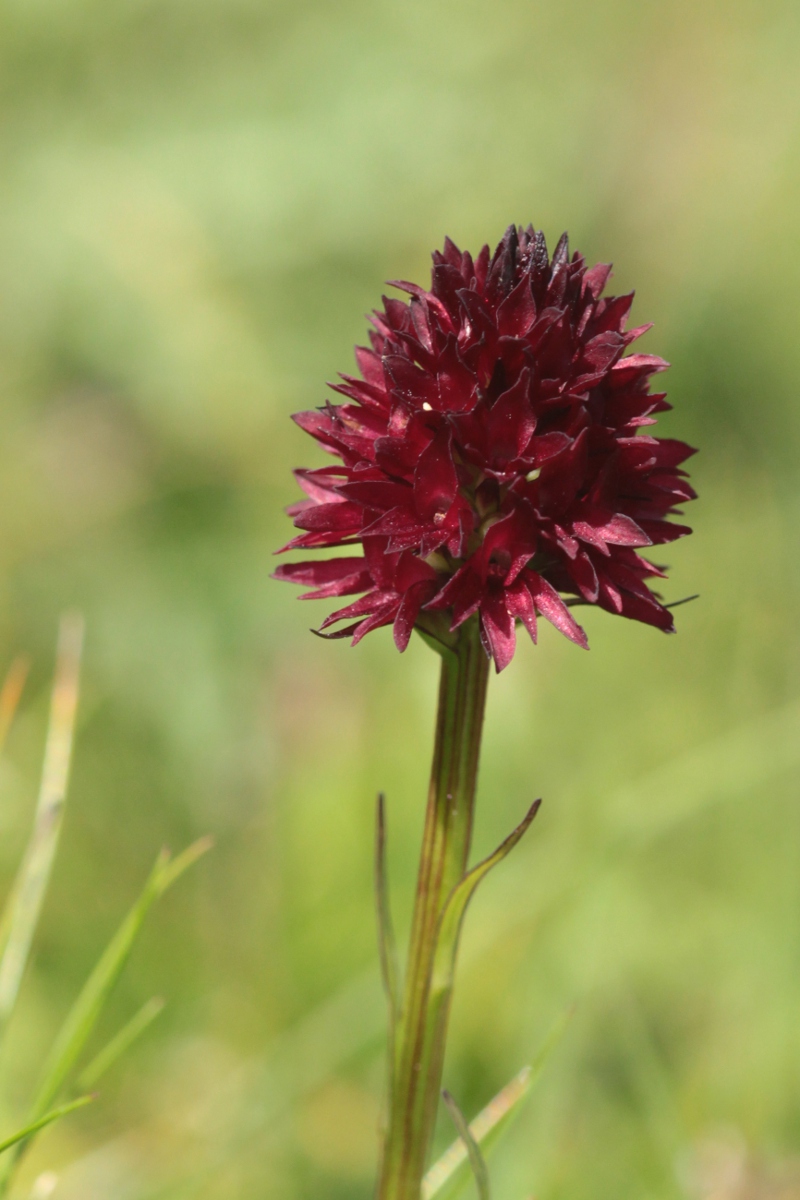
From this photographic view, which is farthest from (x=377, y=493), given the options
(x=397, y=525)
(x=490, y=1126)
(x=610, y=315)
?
(x=490, y=1126)

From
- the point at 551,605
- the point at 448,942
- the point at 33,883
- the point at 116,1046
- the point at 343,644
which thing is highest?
the point at 343,644

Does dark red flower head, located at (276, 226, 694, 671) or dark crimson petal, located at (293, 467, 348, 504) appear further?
dark crimson petal, located at (293, 467, 348, 504)

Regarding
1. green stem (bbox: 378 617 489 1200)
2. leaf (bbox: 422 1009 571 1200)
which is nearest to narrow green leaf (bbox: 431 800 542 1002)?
green stem (bbox: 378 617 489 1200)

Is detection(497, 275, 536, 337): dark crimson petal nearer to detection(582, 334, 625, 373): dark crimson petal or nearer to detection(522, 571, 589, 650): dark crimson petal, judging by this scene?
detection(582, 334, 625, 373): dark crimson petal

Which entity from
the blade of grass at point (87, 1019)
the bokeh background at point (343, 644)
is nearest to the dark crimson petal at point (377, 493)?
the blade of grass at point (87, 1019)

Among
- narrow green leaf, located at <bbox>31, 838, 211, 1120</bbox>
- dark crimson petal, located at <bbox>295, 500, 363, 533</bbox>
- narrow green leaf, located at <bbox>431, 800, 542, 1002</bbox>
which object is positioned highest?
dark crimson petal, located at <bbox>295, 500, 363, 533</bbox>

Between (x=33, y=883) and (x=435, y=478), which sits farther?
(x=33, y=883)

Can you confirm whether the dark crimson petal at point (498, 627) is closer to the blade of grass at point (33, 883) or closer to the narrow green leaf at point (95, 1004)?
the narrow green leaf at point (95, 1004)

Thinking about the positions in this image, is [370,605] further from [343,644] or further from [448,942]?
[343,644]
